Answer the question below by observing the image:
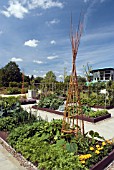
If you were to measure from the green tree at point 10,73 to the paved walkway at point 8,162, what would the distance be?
95.1 ft

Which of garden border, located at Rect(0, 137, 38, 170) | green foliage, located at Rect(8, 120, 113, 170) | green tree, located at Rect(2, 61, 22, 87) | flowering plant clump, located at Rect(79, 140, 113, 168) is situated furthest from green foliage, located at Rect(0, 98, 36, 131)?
green tree, located at Rect(2, 61, 22, 87)

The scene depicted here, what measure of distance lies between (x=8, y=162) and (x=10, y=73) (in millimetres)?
31891

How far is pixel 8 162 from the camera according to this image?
293 cm

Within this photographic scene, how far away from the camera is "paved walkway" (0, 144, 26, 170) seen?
108 inches

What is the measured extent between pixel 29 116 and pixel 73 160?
2666mm

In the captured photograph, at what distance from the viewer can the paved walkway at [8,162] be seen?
2.74 meters

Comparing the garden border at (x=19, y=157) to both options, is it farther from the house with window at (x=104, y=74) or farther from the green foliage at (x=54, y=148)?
the house with window at (x=104, y=74)

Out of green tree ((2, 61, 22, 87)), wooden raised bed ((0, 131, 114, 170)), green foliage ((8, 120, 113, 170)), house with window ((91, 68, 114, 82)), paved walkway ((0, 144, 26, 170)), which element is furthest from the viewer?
house with window ((91, 68, 114, 82))

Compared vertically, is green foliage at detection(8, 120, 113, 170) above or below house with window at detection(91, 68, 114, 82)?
below

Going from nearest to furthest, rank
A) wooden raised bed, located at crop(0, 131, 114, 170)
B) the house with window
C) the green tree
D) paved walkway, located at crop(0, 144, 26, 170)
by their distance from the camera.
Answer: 1. wooden raised bed, located at crop(0, 131, 114, 170)
2. paved walkway, located at crop(0, 144, 26, 170)
3. the green tree
4. the house with window

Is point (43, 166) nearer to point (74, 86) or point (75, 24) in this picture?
point (74, 86)

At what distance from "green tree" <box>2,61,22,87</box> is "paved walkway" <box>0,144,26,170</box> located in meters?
29.0

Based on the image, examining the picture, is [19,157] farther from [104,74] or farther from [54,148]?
[104,74]

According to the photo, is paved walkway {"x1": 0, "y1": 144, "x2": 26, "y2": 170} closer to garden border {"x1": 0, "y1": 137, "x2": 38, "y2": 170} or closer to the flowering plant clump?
garden border {"x1": 0, "y1": 137, "x2": 38, "y2": 170}
